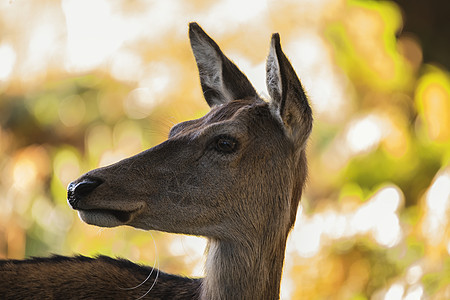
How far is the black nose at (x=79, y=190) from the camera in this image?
3.28 meters


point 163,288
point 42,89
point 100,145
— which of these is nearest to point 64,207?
point 100,145

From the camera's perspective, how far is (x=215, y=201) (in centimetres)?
359

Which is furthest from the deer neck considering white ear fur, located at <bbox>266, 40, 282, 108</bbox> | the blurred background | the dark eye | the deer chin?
the blurred background

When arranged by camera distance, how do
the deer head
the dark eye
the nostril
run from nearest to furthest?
the nostril, the deer head, the dark eye

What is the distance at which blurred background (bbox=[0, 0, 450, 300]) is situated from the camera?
9328mm

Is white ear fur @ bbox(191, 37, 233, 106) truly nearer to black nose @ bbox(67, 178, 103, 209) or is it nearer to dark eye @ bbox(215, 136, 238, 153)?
dark eye @ bbox(215, 136, 238, 153)

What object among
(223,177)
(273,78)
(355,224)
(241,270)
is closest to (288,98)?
(273,78)

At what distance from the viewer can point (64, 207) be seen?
11.2 meters

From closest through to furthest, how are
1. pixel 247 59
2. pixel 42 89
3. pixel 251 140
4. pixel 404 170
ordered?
pixel 251 140
pixel 404 170
pixel 247 59
pixel 42 89

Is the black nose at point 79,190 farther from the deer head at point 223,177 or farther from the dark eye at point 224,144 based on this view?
the dark eye at point 224,144

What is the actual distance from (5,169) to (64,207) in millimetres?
1583

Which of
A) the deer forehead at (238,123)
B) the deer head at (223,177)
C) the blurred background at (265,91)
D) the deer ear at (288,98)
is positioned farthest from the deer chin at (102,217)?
the blurred background at (265,91)

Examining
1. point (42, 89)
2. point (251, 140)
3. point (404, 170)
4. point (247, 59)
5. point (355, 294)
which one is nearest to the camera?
point (251, 140)

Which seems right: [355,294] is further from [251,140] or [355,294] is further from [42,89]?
[42,89]
